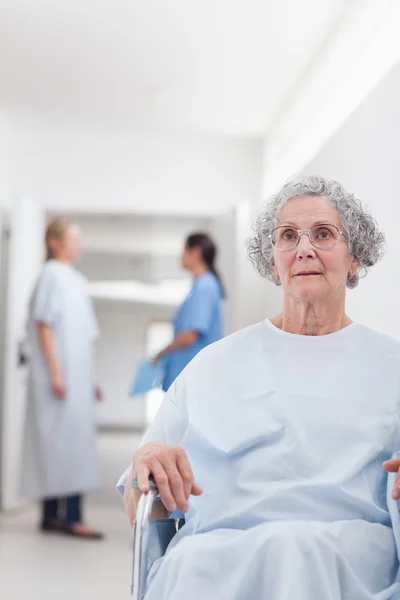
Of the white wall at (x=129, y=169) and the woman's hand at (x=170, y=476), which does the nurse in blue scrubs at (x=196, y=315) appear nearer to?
the white wall at (x=129, y=169)

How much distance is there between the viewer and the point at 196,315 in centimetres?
384

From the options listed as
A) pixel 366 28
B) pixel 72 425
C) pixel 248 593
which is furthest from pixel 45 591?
pixel 366 28

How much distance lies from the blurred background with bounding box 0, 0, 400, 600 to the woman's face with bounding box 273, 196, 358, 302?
0.91 meters

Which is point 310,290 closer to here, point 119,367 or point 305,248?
point 305,248

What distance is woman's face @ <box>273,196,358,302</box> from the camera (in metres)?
1.61

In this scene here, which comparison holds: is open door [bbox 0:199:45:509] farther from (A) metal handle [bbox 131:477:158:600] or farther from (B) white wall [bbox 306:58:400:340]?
(A) metal handle [bbox 131:477:158:600]

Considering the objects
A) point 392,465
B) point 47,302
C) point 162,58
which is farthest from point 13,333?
point 392,465

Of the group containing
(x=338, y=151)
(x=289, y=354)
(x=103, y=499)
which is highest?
(x=338, y=151)

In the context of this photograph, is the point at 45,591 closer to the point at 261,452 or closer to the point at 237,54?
the point at 261,452

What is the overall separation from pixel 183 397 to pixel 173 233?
5.70 m

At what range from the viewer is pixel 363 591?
4.03ft

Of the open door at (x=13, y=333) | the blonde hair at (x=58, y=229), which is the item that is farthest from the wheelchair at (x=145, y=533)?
the open door at (x=13, y=333)

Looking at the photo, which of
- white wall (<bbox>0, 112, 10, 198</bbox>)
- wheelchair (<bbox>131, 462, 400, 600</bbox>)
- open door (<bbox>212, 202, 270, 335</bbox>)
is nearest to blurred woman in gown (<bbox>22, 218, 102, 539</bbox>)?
white wall (<bbox>0, 112, 10, 198</bbox>)

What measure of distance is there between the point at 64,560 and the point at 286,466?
97.2 inches
